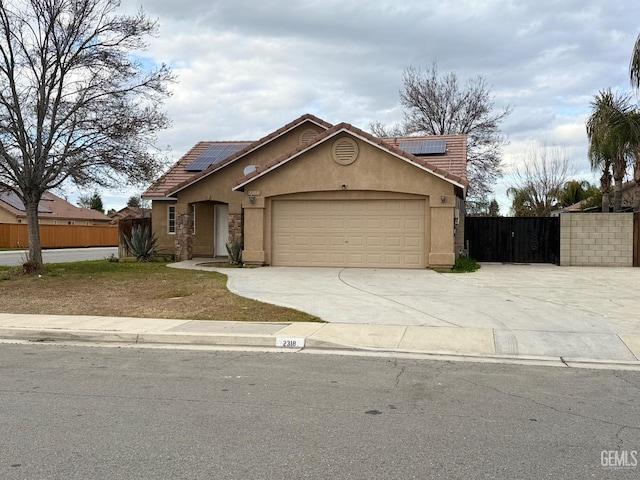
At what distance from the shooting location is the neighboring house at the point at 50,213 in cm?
4681

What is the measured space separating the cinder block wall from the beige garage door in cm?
665

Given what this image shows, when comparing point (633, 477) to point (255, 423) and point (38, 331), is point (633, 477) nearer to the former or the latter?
point (255, 423)

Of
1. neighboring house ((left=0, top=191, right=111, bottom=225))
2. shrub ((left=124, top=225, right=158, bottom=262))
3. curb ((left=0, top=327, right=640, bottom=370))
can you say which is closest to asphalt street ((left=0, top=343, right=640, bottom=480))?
curb ((left=0, top=327, right=640, bottom=370))

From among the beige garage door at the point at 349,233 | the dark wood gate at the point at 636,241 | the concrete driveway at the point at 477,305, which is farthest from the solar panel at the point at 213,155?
the dark wood gate at the point at 636,241

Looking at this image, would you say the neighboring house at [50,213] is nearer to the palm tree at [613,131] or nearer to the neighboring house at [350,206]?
the neighboring house at [350,206]

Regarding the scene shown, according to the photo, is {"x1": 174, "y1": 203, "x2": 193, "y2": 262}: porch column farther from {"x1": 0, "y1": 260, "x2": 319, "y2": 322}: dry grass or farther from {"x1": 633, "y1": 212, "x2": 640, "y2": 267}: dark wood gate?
{"x1": 633, "y1": 212, "x2": 640, "y2": 267}: dark wood gate

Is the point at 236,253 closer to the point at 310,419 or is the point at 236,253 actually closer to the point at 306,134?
the point at 306,134

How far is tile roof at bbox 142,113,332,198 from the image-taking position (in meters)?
22.8

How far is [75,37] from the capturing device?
56.0ft

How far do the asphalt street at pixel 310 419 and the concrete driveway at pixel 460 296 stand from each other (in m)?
2.93

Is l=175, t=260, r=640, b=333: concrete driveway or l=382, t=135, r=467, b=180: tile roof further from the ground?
l=382, t=135, r=467, b=180: tile roof

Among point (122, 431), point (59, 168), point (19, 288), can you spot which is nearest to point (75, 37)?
point (59, 168)

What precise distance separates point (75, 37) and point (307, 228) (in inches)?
376

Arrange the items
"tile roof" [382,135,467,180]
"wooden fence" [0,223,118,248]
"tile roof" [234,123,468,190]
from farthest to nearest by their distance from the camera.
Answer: "wooden fence" [0,223,118,248]
"tile roof" [382,135,467,180]
"tile roof" [234,123,468,190]
